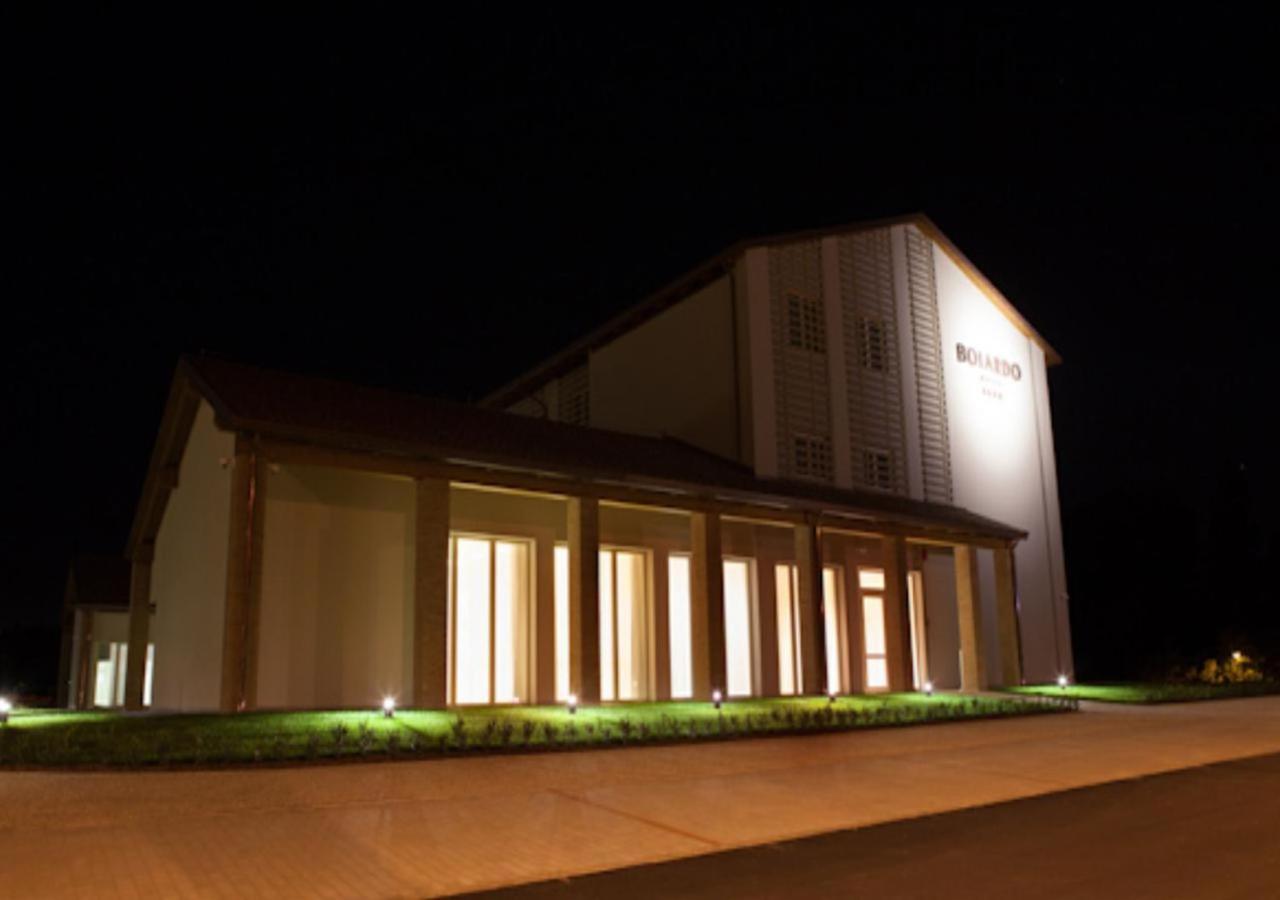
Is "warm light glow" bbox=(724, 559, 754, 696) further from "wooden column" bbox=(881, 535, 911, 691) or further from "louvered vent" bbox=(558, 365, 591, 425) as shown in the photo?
"louvered vent" bbox=(558, 365, 591, 425)

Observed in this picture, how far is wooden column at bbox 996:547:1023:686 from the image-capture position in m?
24.1

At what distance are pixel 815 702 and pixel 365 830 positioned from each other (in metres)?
12.1

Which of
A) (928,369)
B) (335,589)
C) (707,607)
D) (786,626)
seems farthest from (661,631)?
(928,369)

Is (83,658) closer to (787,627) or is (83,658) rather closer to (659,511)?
(659,511)

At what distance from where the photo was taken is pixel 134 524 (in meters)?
21.4

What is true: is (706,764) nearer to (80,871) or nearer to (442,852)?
(442,852)

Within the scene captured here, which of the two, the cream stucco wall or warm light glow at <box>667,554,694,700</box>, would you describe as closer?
the cream stucco wall

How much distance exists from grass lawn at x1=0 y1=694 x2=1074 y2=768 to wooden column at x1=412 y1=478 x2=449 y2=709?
0.38 meters

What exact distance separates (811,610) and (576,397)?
12236 mm

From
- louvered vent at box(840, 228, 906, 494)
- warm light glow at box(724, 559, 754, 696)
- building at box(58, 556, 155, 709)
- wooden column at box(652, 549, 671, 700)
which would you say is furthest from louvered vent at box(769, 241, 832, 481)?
building at box(58, 556, 155, 709)

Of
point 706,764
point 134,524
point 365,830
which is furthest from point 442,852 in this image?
point 134,524

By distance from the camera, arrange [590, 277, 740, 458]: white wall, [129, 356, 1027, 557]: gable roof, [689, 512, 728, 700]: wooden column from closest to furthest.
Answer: [129, 356, 1027, 557]: gable roof
[689, 512, 728, 700]: wooden column
[590, 277, 740, 458]: white wall

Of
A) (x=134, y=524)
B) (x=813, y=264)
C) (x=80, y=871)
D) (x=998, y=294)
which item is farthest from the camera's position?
(x=998, y=294)

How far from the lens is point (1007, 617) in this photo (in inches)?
953
